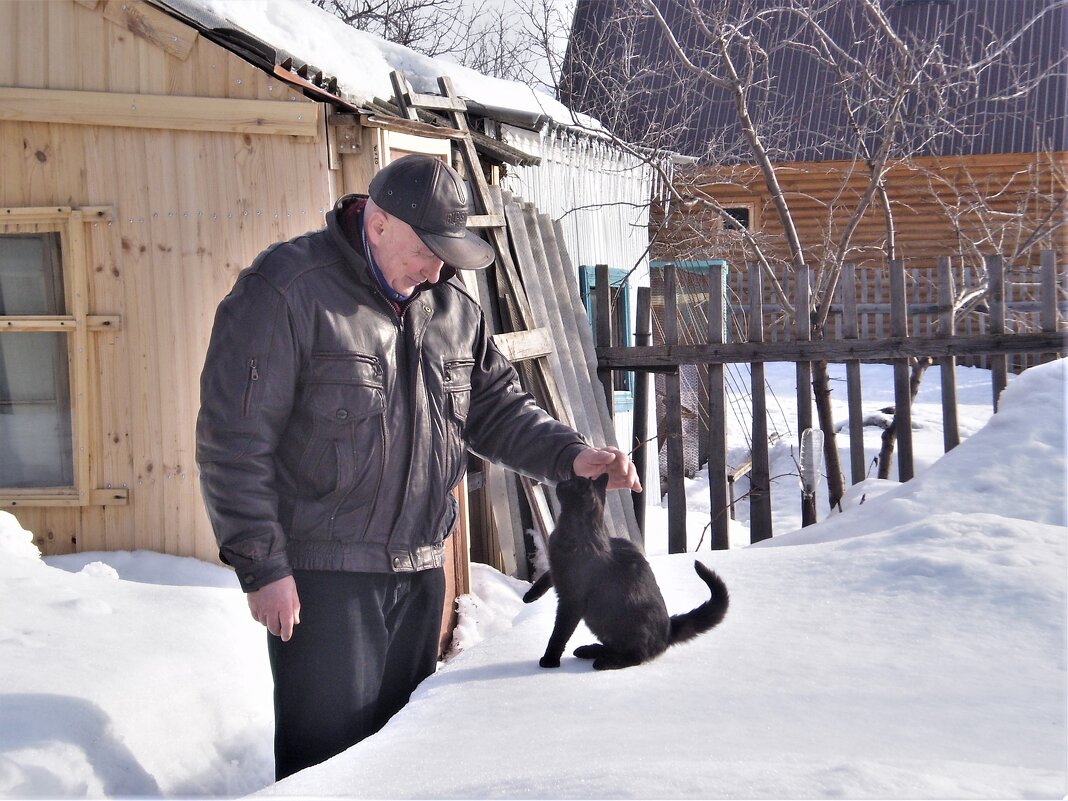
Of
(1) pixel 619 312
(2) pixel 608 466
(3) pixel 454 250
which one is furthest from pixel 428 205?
(1) pixel 619 312

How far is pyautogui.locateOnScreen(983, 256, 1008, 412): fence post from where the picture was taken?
21.0ft

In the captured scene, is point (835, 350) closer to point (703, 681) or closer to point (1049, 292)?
point (1049, 292)

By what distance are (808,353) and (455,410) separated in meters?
4.23

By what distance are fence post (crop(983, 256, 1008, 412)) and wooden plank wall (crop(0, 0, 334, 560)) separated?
4195mm

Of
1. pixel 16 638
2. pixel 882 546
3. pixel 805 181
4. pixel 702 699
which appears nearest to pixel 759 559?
pixel 882 546

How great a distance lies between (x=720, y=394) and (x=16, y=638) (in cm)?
466

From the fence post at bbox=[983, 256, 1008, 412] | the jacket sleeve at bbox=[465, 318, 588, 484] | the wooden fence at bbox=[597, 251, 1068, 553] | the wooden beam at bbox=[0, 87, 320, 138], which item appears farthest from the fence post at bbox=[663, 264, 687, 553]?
the jacket sleeve at bbox=[465, 318, 588, 484]

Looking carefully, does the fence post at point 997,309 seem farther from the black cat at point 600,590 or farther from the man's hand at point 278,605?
the man's hand at point 278,605

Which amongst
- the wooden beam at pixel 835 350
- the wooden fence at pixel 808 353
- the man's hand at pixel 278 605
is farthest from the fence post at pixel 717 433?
the man's hand at pixel 278 605

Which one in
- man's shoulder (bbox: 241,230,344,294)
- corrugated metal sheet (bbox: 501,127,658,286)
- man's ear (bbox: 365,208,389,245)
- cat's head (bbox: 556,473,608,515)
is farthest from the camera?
corrugated metal sheet (bbox: 501,127,658,286)

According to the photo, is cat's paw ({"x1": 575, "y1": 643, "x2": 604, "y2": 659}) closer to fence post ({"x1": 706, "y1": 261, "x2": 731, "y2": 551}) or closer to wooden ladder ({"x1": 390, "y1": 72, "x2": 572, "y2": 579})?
wooden ladder ({"x1": 390, "y1": 72, "x2": 572, "y2": 579})

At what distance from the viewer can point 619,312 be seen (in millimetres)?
10656

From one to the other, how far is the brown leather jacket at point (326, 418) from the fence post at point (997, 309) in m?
4.62

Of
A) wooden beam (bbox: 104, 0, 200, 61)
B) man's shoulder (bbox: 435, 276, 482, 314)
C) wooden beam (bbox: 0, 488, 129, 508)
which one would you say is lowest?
wooden beam (bbox: 0, 488, 129, 508)
